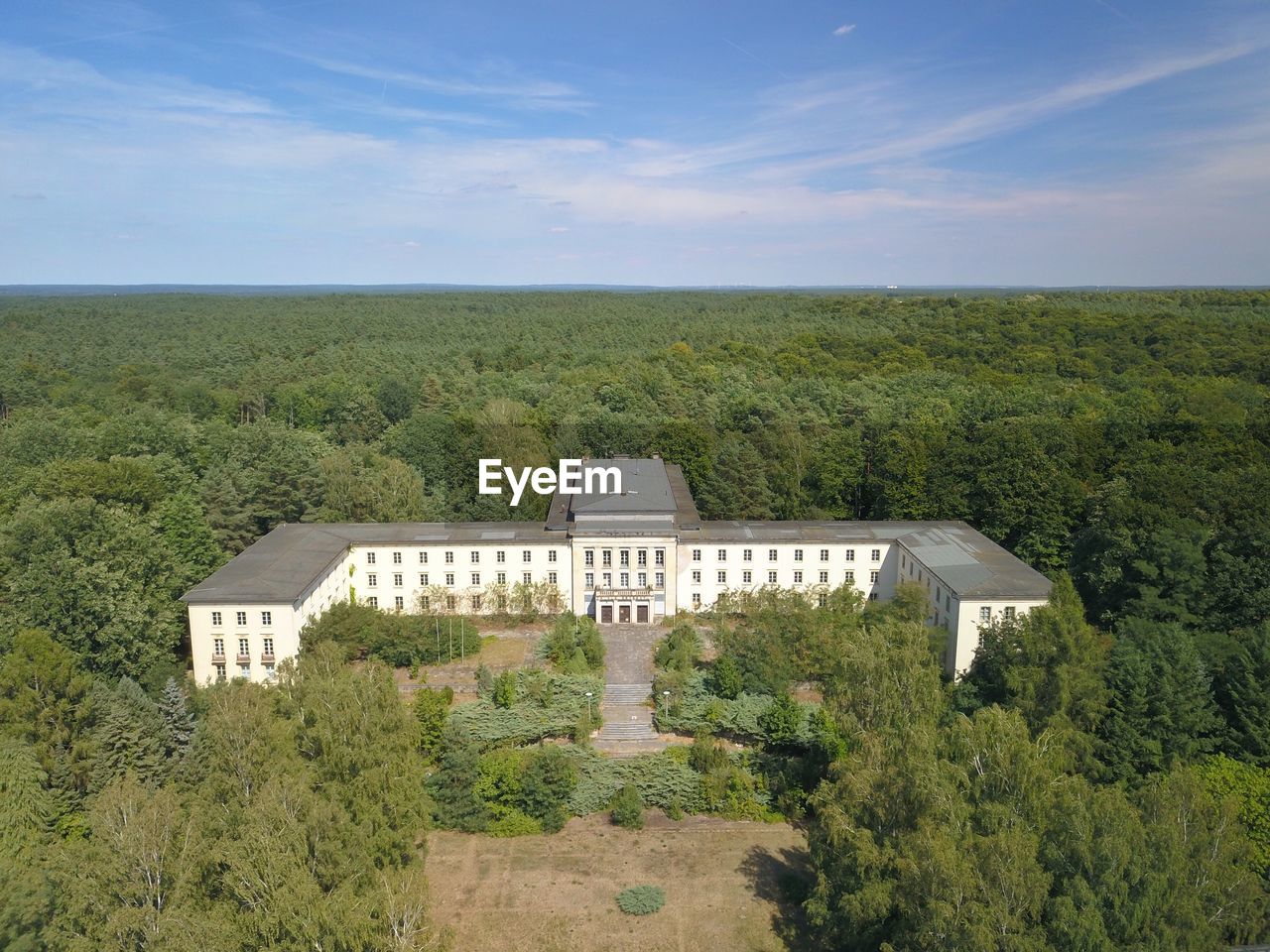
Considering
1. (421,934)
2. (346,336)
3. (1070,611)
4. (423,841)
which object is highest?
(346,336)

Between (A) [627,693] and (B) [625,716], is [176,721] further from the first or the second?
(A) [627,693]

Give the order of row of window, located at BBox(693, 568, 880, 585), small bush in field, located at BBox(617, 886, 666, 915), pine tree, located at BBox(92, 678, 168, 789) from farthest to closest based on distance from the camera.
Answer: row of window, located at BBox(693, 568, 880, 585) < pine tree, located at BBox(92, 678, 168, 789) < small bush in field, located at BBox(617, 886, 666, 915)

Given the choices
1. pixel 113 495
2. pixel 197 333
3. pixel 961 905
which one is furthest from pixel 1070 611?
pixel 197 333

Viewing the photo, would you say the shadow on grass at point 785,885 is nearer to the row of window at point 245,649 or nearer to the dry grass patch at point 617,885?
the dry grass patch at point 617,885

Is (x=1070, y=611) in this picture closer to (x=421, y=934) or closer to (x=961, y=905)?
(x=961, y=905)

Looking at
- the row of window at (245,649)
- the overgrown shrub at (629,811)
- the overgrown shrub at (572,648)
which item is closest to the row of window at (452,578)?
the overgrown shrub at (572,648)

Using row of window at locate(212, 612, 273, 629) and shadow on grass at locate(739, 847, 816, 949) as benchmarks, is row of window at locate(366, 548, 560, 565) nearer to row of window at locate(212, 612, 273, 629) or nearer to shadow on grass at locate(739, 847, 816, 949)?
row of window at locate(212, 612, 273, 629)

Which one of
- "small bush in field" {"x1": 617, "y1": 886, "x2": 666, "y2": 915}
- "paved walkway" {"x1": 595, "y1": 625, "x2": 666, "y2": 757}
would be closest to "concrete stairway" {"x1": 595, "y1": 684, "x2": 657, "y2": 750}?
"paved walkway" {"x1": 595, "y1": 625, "x2": 666, "y2": 757}
